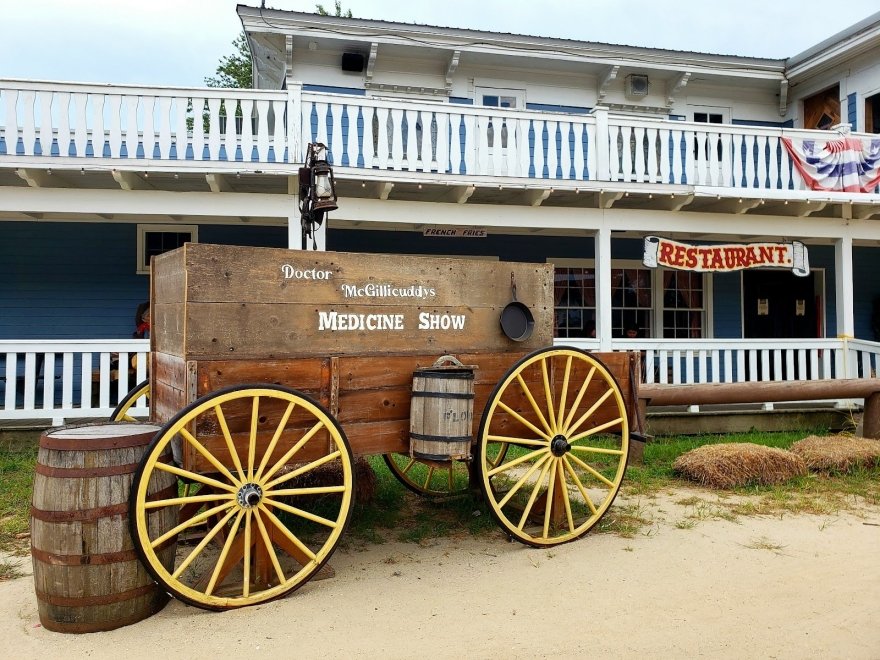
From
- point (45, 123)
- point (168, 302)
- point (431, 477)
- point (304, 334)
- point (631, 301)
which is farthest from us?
point (631, 301)

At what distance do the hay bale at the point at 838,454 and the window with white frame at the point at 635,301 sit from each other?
17.6 feet

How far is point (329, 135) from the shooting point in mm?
8625

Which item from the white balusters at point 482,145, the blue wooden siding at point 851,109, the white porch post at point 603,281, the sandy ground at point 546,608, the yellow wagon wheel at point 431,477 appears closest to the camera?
the sandy ground at point 546,608

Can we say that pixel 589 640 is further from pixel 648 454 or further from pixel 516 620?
pixel 648 454

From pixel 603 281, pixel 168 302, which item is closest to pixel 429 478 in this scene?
pixel 168 302

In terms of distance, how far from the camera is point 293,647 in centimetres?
279

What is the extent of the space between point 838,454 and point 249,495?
18.4 ft

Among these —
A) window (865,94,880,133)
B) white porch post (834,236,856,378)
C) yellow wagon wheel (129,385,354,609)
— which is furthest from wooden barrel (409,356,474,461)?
window (865,94,880,133)

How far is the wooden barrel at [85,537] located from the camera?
9.40 feet

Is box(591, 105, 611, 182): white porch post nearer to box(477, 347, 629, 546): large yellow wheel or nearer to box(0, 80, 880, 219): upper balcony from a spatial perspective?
box(0, 80, 880, 219): upper balcony

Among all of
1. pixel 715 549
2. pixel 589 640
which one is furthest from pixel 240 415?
pixel 715 549

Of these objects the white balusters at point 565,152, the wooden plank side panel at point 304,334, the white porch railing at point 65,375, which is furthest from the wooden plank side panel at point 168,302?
the white balusters at point 565,152

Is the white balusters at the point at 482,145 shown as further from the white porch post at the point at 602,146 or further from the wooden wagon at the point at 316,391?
the wooden wagon at the point at 316,391

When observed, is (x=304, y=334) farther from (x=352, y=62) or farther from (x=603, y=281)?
(x=352, y=62)
